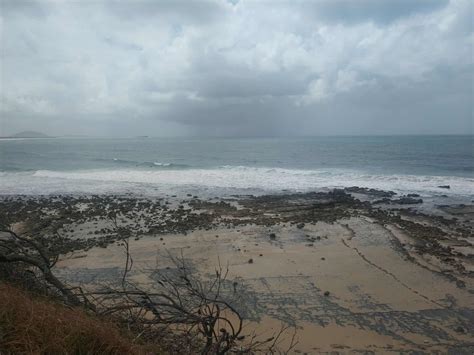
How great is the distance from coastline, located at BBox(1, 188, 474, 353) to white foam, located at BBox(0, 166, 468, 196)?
16.7 ft

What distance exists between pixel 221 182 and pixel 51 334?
84.2 feet

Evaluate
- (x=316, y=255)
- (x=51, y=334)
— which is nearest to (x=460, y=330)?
(x=316, y=255)

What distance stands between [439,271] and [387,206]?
988 centimetres

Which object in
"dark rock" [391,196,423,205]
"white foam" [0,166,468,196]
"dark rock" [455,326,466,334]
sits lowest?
"dark rock" [455,326,466,334]

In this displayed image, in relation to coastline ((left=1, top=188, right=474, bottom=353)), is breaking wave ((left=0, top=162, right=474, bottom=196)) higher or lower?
higher

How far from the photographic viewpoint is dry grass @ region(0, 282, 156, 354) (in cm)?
288

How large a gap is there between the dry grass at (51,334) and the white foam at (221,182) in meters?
21.3

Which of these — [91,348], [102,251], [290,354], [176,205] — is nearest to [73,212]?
[176,205]

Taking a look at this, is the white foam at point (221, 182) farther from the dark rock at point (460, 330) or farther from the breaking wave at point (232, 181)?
the dark rock at point (460, 330)

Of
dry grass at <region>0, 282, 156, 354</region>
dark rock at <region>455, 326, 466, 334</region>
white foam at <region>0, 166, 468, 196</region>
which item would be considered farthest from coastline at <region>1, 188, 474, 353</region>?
white foam at <region>0, 166, 468, 196</region>

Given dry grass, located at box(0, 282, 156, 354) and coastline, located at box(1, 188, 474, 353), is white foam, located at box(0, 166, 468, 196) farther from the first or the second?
dry grass, located at box(0, 282, 156, 354)

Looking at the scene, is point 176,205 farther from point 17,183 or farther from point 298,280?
point 17,183

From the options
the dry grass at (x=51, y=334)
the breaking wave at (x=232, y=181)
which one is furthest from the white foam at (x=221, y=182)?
the dry grass at (x=51, y=334)

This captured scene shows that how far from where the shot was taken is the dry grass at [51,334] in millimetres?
2885
